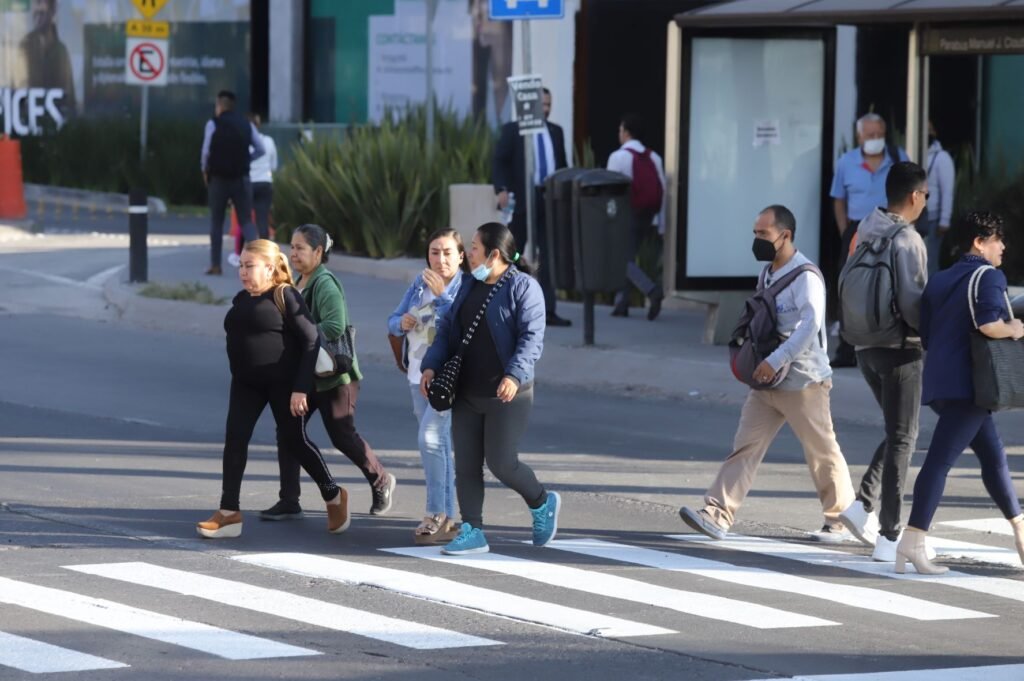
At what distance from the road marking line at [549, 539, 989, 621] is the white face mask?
21.6ft

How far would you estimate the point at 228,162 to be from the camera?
21234mm

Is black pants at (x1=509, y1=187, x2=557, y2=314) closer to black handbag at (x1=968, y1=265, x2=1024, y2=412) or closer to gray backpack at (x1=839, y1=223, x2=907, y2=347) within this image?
gray backpack at (x1=839, y1=223, x2=907, y2=347)

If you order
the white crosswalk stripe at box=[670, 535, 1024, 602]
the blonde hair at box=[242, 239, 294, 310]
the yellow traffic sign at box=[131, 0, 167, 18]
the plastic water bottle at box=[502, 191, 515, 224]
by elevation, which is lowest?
the white crosswalk stripe at box=[670, 535, 1024, 602]

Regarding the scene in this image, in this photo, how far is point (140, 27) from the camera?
3156cm

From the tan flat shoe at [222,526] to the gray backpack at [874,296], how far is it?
301 centimetres

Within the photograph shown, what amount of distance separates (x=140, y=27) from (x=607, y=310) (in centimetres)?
1459

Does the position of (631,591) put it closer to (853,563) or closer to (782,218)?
(853,563)

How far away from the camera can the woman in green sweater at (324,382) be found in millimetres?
10117

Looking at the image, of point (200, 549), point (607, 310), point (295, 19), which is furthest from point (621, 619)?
point (295, 19)

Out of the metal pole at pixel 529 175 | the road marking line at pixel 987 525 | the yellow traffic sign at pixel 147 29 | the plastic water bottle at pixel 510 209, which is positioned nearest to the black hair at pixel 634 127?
the metal pole at pixel 529 175

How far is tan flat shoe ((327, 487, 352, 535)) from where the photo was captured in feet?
32.6

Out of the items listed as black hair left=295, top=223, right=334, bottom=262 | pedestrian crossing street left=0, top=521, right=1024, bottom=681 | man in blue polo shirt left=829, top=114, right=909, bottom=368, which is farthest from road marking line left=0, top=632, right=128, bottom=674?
man in blue polo shirt left=829, top=114, right=909, bottom=368

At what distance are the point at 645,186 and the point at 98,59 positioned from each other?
2233cm

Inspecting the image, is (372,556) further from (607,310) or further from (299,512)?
(607,310)
